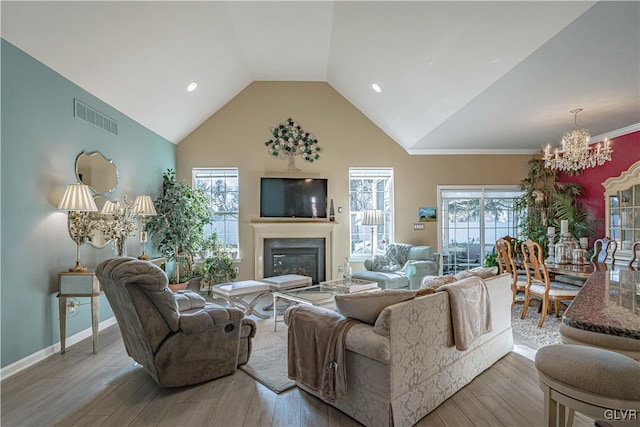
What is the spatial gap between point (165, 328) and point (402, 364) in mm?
1722

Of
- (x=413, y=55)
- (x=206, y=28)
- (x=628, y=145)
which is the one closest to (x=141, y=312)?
(x=206, y=28)

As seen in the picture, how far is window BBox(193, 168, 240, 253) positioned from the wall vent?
2181mm

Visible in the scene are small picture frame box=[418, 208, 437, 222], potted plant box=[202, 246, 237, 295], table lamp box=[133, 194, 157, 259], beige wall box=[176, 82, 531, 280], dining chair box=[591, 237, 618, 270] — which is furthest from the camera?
small picture frame box=[418, 208, 437, 222]

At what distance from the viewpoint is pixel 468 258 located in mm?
6625

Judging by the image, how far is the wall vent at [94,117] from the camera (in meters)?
3.56

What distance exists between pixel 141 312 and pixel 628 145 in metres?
7.00

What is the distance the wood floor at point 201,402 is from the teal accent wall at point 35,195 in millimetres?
444

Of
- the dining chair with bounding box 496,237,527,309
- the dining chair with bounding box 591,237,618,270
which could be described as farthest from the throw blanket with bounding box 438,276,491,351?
the dining chair with bounding box 496,237,527,309

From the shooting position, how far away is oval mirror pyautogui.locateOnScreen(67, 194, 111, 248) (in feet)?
11.2

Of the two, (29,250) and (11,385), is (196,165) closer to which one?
(29,250)

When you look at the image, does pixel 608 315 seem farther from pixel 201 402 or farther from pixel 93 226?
pixel 93 226

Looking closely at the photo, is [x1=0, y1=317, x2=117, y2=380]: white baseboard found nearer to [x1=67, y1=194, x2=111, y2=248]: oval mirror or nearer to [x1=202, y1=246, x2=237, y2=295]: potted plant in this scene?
[x1=67, y1=194, x2=111, y2=248]: oval mirror

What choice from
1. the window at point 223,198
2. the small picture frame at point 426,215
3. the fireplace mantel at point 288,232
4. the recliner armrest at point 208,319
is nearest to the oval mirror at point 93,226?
the recliner armrest at point 208,319

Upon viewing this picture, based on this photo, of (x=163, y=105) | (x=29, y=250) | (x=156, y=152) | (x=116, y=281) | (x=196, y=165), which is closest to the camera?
(x=116, y=281)
